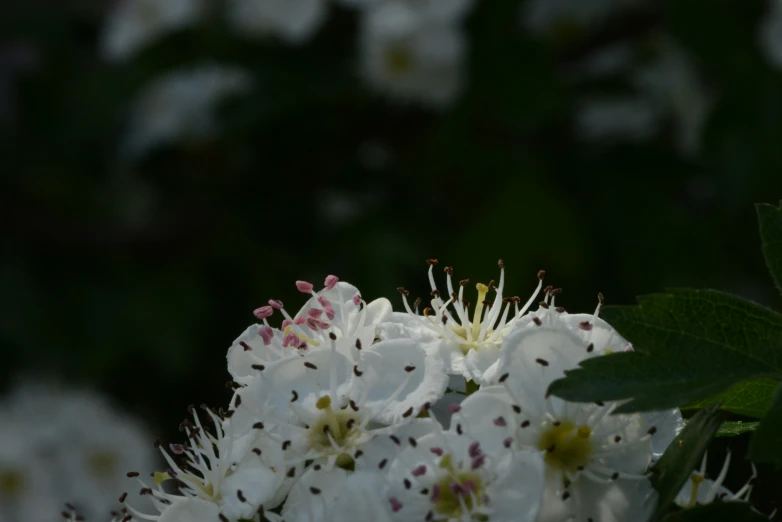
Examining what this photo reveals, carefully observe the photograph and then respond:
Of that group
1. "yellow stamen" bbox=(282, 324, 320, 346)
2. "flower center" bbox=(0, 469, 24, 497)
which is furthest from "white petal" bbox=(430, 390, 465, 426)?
"flower center" bbox=(0, 469, 24, 497)

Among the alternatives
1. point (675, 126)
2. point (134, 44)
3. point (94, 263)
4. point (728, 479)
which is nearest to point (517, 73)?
point (675, 126)

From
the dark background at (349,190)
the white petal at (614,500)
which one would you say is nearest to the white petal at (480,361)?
the white petal at (614,500)

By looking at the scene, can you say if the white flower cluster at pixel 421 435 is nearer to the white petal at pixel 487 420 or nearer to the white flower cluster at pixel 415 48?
the white petal at pixel 487 420

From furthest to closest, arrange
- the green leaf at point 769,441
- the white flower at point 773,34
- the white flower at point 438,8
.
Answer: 1. the white flower at point 438,8
2. the white flower at point 773,34
3. the green leaf at point 769,441

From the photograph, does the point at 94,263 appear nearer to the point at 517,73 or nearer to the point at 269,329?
the point at 517,73

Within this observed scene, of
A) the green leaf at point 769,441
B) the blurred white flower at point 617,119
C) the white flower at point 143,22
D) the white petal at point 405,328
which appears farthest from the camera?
the blurred white flower at point 617,119

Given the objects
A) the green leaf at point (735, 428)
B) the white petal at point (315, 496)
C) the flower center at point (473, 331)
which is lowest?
the green leaf at point (735, 428)

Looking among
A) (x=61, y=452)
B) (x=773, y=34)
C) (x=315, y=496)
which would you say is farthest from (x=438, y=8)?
(x=315, y=496)

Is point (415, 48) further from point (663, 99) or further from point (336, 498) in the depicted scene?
point (336, 498)
